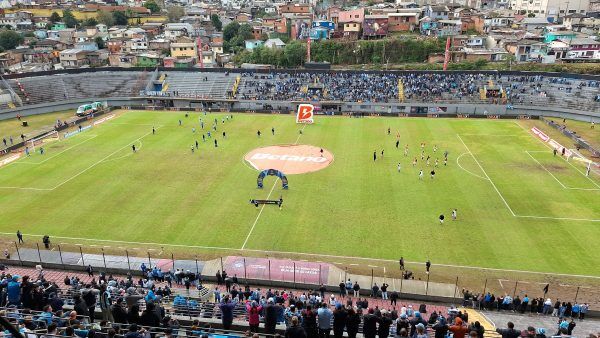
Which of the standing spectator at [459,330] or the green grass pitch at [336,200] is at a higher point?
the standing spectator at [459,330]

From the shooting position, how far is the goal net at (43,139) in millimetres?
52947

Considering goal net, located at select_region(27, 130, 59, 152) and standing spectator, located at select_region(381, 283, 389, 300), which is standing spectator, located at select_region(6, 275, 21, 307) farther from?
goal net, located at select_region(27, 130, 59, 152)

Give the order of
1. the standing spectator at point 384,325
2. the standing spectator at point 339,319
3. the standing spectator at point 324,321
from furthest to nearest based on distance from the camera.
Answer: the standing spectator at point 324,321, the standing spectator at point 339,319, the standing spectator at point 384,325

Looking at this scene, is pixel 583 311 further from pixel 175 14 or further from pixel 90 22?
pixel 175 14

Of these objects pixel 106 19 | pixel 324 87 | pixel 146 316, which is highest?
pixel 106 19

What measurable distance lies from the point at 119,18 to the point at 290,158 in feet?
426

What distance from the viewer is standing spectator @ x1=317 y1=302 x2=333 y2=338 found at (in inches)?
512

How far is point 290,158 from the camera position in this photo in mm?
47812

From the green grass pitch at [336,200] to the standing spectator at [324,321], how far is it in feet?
51.9

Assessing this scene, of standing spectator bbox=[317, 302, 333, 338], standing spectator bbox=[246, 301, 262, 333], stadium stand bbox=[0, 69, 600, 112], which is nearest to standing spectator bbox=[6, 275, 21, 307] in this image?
standing spectator bbox=[246, 301, 262, 333]

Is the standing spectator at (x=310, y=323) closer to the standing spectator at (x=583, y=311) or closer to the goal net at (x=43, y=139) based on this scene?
the standing spectator at (x=583, y=311)

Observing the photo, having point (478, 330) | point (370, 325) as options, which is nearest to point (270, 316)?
point (370, 325)

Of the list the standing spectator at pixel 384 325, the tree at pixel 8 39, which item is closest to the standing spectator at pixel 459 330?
the standing spectator at pixel 384 325

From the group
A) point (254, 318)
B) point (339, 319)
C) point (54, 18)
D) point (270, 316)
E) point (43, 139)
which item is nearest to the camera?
point (339, 319)
